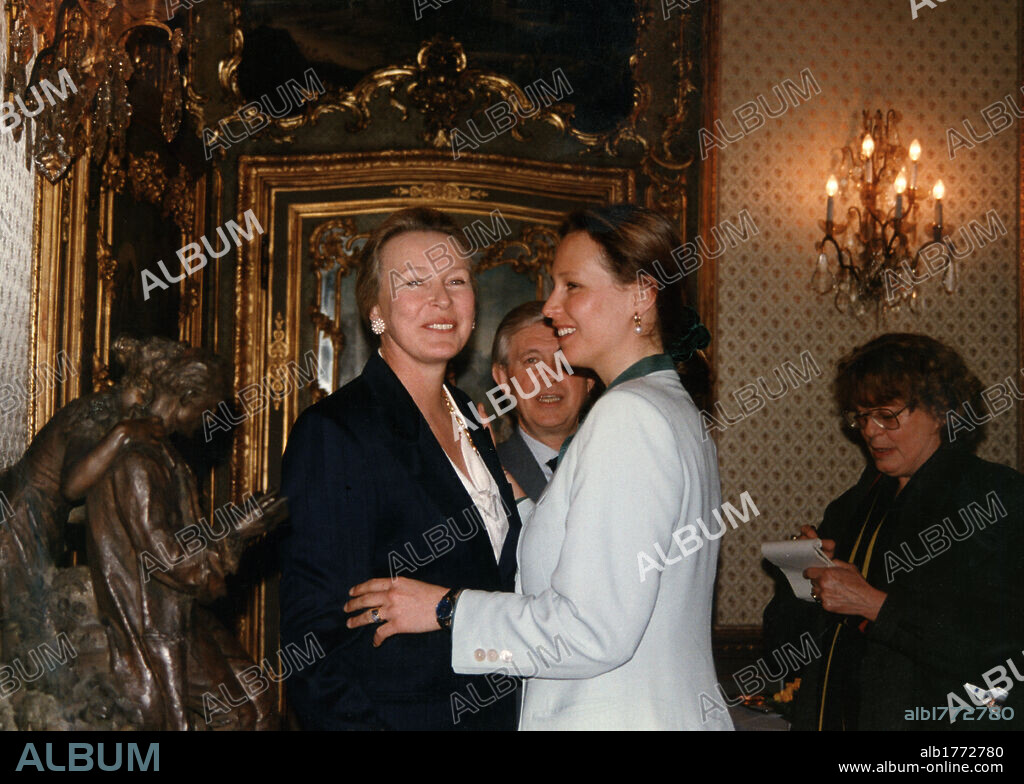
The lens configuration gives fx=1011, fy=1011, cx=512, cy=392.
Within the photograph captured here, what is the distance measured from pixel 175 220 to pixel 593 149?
251 centimetres

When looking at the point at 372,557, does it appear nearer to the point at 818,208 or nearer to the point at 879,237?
the point at 879,237

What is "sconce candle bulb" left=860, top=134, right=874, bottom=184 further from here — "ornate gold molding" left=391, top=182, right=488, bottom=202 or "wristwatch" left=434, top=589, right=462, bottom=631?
"wristwatch" left=434, top=589, right=462, bottom=631

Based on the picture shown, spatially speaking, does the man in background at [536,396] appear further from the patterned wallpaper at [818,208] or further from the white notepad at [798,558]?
the patterned wallpaper at [818,208]

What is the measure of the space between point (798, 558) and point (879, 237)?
121 inches

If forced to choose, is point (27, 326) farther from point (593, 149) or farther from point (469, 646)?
point (593, 149)

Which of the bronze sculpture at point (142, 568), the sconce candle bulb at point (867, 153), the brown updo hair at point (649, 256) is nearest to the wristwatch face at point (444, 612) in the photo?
the bronze sculpture at point (142, 568)

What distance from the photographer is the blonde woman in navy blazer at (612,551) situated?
6.22 feet

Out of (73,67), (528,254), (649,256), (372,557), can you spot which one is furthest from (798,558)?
(528,254)

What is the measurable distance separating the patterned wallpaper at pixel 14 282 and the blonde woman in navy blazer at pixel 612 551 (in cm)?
186

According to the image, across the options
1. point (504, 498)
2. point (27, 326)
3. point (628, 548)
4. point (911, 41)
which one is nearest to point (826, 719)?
point (504, 498)

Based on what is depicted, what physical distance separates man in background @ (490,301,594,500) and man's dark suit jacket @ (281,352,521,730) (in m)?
1.25

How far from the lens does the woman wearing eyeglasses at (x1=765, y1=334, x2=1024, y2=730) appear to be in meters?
3.04

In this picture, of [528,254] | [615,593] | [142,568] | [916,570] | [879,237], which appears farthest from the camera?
[528,254]

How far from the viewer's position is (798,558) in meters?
3.49
